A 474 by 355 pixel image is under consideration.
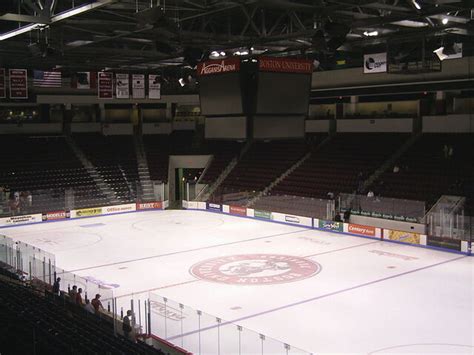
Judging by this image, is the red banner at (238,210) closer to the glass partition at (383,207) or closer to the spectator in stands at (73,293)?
the glass partition at (383,207)

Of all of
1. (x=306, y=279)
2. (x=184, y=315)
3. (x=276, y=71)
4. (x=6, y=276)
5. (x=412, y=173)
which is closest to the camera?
(x=184, y=315)

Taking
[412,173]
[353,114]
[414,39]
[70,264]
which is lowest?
[70,264]

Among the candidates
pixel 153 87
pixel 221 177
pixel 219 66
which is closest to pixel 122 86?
pixel 153 87

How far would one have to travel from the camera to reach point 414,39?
66.9 ft

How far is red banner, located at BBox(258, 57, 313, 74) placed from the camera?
10960 millimetres

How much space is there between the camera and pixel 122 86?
23016mm

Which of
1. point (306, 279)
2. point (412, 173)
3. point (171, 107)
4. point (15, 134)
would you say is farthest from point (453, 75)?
point (15, 134)

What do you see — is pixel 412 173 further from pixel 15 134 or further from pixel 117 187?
pixel 15 134

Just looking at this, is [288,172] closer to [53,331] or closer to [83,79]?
[83,79]

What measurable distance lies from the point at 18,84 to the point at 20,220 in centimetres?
745

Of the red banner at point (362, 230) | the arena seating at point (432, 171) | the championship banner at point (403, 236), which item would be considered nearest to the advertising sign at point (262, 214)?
the red banner at point (362, 230)

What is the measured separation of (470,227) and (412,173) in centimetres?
613

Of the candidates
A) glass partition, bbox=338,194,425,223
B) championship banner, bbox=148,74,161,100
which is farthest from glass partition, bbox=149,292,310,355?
championship banner, bbox=148,74,161,100

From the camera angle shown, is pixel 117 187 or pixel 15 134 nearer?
pixel 117 187
